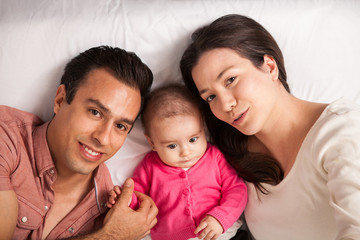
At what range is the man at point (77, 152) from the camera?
1.57 meters

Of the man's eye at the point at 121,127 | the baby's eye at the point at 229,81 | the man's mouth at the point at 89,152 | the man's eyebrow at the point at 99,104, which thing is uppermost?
the baby's eye at the point at 229,81

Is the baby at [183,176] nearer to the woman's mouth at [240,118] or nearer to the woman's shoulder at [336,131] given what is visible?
the woman's mouth at [240,118]

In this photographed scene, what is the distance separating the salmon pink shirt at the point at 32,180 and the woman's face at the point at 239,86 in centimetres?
85

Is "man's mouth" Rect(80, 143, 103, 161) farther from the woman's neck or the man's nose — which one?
the woman's neck

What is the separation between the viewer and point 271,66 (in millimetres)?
1638

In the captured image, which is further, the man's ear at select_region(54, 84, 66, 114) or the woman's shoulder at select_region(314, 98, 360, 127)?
the man's ear at select_region(54, 84, 66, 114)

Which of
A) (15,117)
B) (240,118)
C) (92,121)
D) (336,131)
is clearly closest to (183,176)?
(240,118)

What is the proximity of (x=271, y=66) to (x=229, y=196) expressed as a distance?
746 mm

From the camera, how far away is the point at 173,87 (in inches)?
74.3

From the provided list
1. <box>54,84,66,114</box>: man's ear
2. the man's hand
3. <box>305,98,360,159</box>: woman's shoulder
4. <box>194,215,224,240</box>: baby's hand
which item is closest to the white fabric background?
<box>54,84,66,114</box>: man's ear

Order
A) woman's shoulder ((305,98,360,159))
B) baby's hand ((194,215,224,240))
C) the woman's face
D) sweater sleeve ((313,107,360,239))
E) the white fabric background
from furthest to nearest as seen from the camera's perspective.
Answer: the white fabric background
baby's hand ((194,215,224,240))
the woman's face
woman's shoulder ((305,98,360,159))
sweater sleeve ((313,107,360,239))

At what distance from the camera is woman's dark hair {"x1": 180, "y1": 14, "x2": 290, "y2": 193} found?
1.62m

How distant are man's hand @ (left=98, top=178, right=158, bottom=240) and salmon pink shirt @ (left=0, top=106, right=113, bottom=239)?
0.47 ft

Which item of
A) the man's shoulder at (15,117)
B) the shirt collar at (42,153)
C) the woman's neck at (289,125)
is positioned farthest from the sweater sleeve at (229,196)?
the man's shoulder at (15,117)
